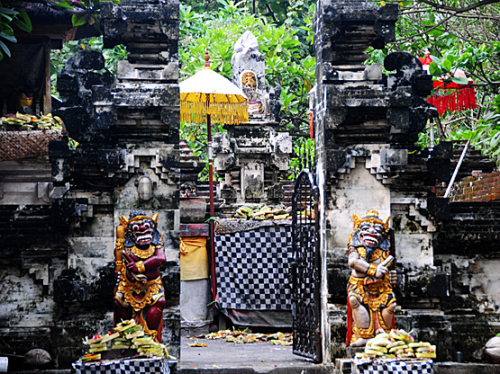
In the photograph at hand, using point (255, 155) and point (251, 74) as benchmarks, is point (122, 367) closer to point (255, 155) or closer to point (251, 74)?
point (255, 155)

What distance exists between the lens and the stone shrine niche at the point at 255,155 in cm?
1338

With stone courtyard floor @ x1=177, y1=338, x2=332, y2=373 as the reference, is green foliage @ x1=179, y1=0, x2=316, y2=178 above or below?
above

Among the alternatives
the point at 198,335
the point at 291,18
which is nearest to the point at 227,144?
the point at 198,335

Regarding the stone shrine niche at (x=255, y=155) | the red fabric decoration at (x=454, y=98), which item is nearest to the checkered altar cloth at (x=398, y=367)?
the red fabric decoration at (x=454, y=98)

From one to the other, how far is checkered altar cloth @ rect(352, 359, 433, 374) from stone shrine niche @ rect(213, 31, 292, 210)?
6.82 m

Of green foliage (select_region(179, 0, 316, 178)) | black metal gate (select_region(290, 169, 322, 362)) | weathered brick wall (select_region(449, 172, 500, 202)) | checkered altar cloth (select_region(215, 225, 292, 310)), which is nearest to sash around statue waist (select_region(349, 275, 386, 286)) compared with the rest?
black metal gate (select_region(290, 169, 322, 362))

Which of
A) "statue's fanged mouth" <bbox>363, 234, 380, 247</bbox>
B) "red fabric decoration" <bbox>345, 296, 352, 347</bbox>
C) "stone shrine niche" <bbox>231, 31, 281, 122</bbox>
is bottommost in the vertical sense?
"red fabric decoration" <bbox>345, 296, 352, 347</bbox>

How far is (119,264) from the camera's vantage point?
22.7 ft

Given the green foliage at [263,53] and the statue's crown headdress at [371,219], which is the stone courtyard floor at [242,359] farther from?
the green foliage at [263,53]

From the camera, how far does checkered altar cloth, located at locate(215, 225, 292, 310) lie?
10688mm

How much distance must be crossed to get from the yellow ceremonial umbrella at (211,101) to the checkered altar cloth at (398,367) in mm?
4813

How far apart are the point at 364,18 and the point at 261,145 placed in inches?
247

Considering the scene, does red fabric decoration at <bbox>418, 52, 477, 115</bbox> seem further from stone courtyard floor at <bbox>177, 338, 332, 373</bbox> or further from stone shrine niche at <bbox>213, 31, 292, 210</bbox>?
stone courtyard floor at <bbox>177, 338, 332, 373</bbox>

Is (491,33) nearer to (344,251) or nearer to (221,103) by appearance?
(221,103)
